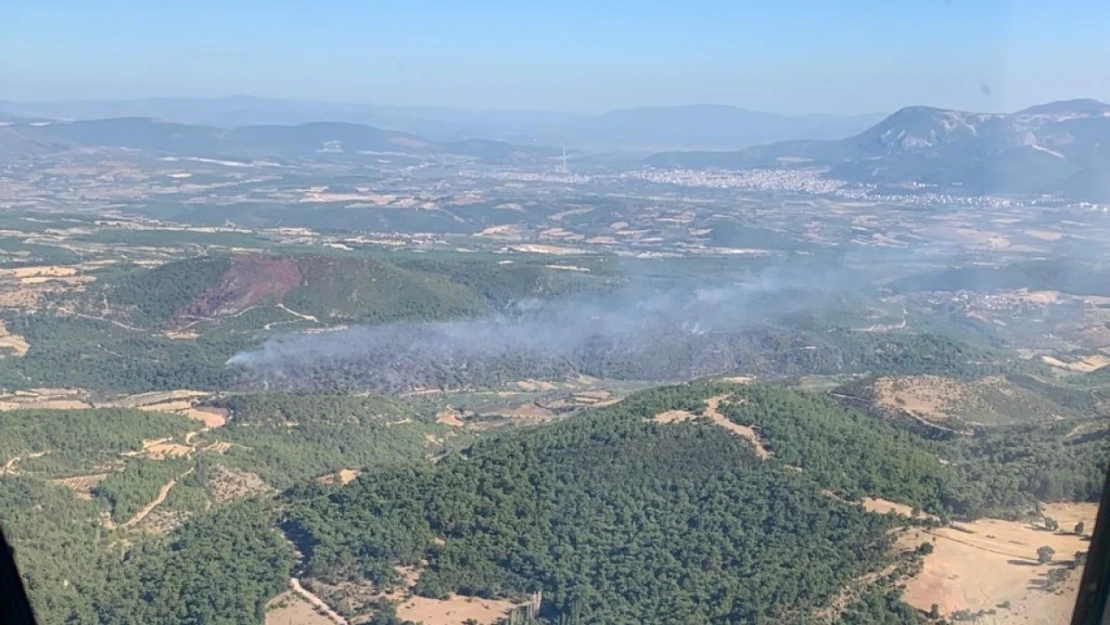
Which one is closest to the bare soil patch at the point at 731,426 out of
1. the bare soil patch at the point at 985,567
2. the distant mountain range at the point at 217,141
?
the bare soil patch at the point at 985,567

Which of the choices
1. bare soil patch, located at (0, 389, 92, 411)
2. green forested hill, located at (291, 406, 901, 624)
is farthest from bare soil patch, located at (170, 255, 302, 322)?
green forested hill, located at (291, 406, 901, 624)

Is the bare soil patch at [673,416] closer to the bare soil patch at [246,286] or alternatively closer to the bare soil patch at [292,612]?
the bare soil patch at [292,612]

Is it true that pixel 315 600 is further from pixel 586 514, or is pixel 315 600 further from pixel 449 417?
pixel 449 417

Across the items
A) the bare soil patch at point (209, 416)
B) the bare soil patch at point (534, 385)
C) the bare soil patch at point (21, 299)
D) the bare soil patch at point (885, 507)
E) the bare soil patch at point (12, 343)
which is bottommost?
the bare soil patch at point (534, 385)

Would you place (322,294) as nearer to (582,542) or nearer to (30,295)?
(30,295)

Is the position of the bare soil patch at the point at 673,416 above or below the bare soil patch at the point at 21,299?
above

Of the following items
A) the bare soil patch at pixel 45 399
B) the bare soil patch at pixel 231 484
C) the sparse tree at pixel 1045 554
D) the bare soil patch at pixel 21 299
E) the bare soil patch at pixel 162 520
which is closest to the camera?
the sparse tree at pixel 1045 554

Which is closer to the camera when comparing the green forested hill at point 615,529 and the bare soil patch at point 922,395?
the green forested hill at point 615,529
